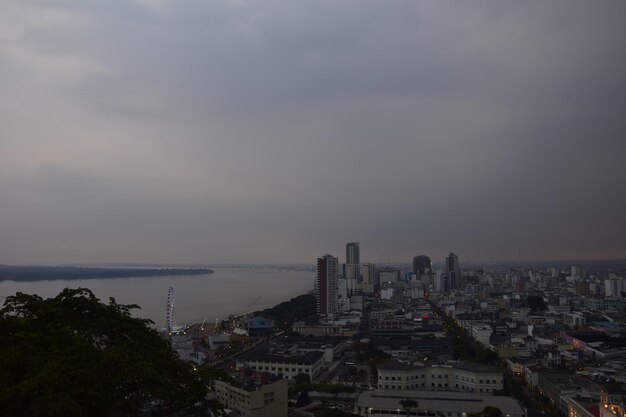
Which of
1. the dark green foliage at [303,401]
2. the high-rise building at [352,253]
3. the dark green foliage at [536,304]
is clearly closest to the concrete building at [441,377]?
the dark green foliage at [303,401]

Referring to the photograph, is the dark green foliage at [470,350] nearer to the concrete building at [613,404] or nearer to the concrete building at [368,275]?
the concrete building at [613,404]

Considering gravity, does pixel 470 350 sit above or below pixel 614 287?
below

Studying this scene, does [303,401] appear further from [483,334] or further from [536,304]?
[536,304]

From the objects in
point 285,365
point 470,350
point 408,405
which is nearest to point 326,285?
point 470,350

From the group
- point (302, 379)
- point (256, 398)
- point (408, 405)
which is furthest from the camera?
point (302, 379)

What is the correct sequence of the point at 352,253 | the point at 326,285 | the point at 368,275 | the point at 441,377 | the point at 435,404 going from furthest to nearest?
the point at 352,253
the point at 368,275
the point at 326,285
the point at 441,377
the point at 435,404

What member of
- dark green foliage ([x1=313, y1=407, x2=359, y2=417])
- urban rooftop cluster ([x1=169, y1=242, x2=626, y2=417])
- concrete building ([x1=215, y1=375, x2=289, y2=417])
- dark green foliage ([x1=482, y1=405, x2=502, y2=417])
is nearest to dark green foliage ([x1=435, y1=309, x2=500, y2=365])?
urban rooftop cluster ([x1=169, y1=242, x2=626, y2=417])

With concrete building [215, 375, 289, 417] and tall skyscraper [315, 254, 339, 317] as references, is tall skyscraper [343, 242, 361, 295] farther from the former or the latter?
concrete building [215, 375, 289, 417]
